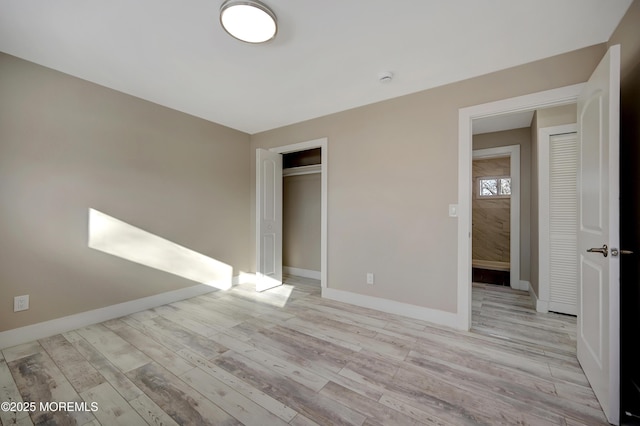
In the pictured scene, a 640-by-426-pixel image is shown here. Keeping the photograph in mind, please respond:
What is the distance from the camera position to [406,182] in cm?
288

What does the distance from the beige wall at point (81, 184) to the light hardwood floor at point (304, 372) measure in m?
0.46

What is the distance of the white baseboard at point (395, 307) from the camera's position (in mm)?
2621

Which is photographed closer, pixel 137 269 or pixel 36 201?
pixel 36 201

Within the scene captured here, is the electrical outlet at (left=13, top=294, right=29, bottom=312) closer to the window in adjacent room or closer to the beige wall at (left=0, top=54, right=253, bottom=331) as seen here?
the beige wall at (left=0, top=54, right=253, bottom=331)

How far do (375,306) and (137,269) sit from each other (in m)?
2.91

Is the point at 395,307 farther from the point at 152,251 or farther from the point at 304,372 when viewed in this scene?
the point at 152,251

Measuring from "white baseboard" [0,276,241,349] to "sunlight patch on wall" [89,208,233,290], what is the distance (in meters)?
0.27

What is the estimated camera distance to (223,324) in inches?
105

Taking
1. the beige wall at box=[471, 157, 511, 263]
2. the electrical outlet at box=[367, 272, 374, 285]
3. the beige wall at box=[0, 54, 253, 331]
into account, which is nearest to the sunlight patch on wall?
the beige wall at box=[0, 54, 253, 331]

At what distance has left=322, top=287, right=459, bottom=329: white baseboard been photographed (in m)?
2.62

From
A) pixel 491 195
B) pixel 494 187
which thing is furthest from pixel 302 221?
pixel 494 187

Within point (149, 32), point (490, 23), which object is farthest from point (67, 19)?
point (490, 23)

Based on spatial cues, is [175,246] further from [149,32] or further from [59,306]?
[149,32]

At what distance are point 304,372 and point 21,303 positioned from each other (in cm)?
262
